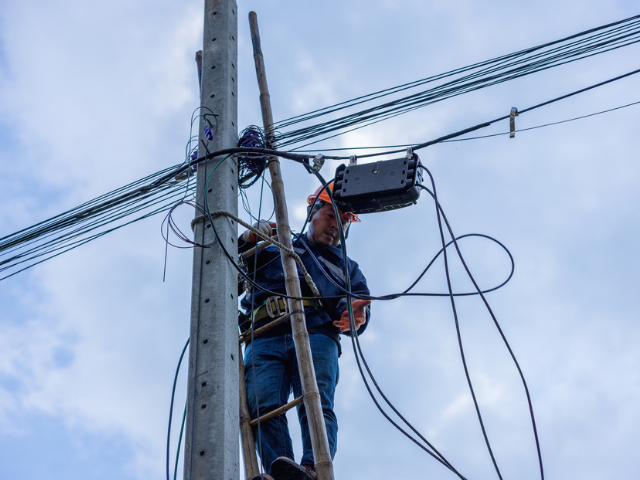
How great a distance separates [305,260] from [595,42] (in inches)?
96.2

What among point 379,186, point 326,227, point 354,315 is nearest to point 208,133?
point 379,186

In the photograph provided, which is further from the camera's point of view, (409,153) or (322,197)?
(322,197)

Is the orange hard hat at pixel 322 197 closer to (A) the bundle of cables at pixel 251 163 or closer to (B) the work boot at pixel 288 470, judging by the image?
(A) the bundle of cables at pixel 251 163

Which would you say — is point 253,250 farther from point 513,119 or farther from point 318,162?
point 513,119

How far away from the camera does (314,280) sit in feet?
17.6

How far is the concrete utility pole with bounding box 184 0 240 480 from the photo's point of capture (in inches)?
131

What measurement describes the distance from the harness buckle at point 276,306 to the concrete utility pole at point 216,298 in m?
0.91

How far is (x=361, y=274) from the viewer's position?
5629mm

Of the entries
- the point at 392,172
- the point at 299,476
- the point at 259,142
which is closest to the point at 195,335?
the point at 299,476

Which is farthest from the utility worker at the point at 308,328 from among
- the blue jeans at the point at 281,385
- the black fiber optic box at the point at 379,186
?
the black fiber optic box at the point at 379,186

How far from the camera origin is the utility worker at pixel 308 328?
15.2 ft

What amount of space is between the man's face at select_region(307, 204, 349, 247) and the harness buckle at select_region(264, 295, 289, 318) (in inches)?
32.8

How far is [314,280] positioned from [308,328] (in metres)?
0.37

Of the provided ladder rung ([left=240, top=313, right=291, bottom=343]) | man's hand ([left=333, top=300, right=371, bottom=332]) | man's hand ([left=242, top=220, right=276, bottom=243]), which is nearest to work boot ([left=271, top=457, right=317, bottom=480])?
ladder rung ([left=240, top=313, right=291, bottom=343])
